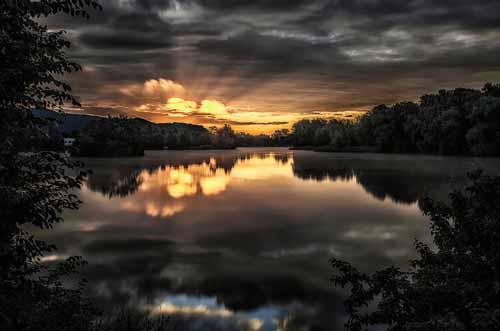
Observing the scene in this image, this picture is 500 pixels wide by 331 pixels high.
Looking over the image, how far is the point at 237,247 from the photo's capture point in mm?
19531

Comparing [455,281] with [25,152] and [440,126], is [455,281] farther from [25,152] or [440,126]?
[440,126]

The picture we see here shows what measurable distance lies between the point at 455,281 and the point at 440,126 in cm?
10677

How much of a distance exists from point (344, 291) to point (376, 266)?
3.71 meters

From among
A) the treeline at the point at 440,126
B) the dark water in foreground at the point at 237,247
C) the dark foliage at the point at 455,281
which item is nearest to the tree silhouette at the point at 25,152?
the dark water in foreground at the point at 237,247

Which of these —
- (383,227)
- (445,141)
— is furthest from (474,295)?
(445,141)

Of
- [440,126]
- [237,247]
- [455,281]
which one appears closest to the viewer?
[455,281]

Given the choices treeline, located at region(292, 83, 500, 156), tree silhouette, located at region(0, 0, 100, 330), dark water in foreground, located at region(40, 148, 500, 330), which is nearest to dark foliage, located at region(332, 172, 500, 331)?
dark water in foreground, located at region(40, 148, 500, 330)

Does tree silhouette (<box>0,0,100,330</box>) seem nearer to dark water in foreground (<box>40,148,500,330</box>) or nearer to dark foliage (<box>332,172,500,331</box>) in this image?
dark water in foreground (<box>40,148,500,330</box>)

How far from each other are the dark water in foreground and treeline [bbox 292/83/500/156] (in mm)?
53490

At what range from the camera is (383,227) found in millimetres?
24422

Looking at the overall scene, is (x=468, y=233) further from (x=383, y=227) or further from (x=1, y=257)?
(x=383, y=227)

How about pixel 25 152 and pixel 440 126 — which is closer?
pixel 25 152

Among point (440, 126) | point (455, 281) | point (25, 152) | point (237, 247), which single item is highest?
point (440, 126)

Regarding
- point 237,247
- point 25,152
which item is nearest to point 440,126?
point 237,247
